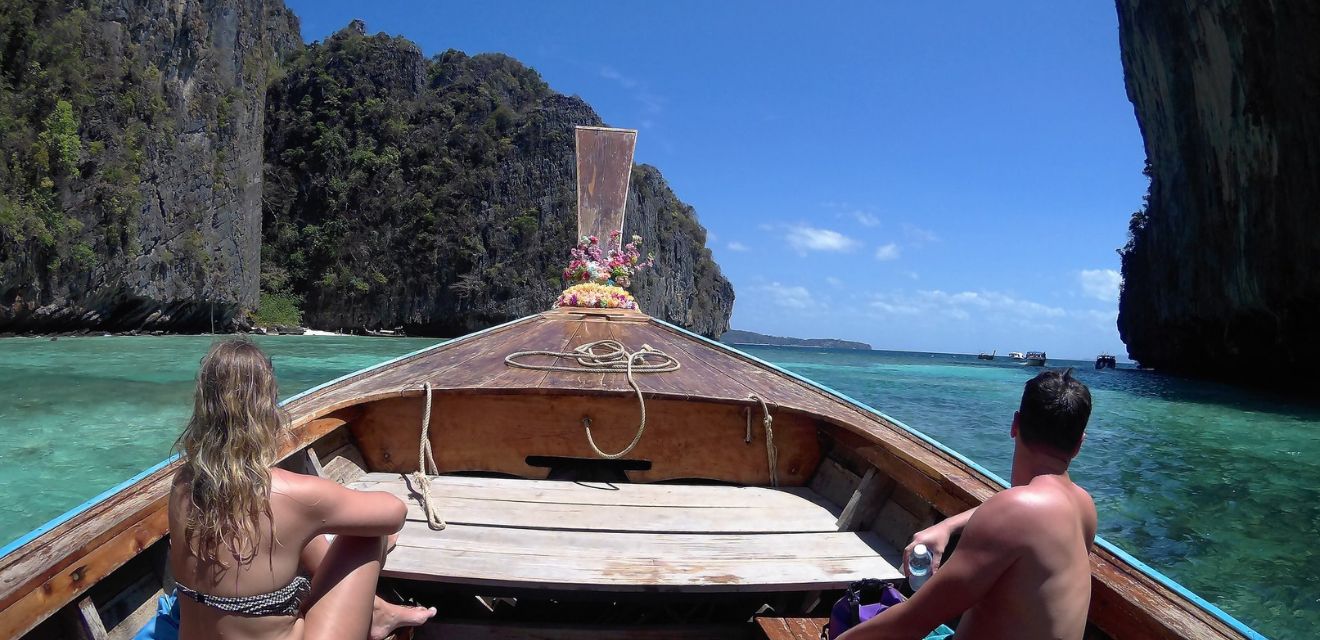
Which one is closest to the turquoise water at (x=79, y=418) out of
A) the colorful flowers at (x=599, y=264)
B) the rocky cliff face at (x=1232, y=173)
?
the colorful flowers at (x=599, y=264)

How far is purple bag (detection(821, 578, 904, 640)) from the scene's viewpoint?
4.25ft

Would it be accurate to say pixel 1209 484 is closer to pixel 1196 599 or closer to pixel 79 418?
pixel 1196 599

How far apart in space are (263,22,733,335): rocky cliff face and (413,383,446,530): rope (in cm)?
3314

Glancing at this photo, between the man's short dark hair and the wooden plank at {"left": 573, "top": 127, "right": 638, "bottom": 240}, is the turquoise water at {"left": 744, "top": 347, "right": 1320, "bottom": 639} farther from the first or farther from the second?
the wooden plank at {"left": 573, "top": 127, "right": 638, "bottom": 240}

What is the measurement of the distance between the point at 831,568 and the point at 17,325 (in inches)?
870

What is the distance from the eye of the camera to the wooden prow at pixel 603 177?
20.6 ft

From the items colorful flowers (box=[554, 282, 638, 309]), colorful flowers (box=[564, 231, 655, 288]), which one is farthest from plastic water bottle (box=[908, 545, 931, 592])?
colorful flowers (box=[564, 231, 655, 288])

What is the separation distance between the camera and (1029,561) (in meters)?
1.01

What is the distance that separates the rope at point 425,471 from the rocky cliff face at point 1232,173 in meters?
16.4

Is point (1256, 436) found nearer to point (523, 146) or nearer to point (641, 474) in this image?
point (641, 474)

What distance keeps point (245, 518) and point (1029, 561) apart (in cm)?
120

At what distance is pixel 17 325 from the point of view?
17.2 meters

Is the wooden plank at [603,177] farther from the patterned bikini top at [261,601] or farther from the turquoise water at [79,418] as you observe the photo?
the patterned bikini top at [261,601]

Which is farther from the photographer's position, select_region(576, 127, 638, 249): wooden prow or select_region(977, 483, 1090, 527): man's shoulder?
select_region(576, 127, 638, 249): wooden prow
